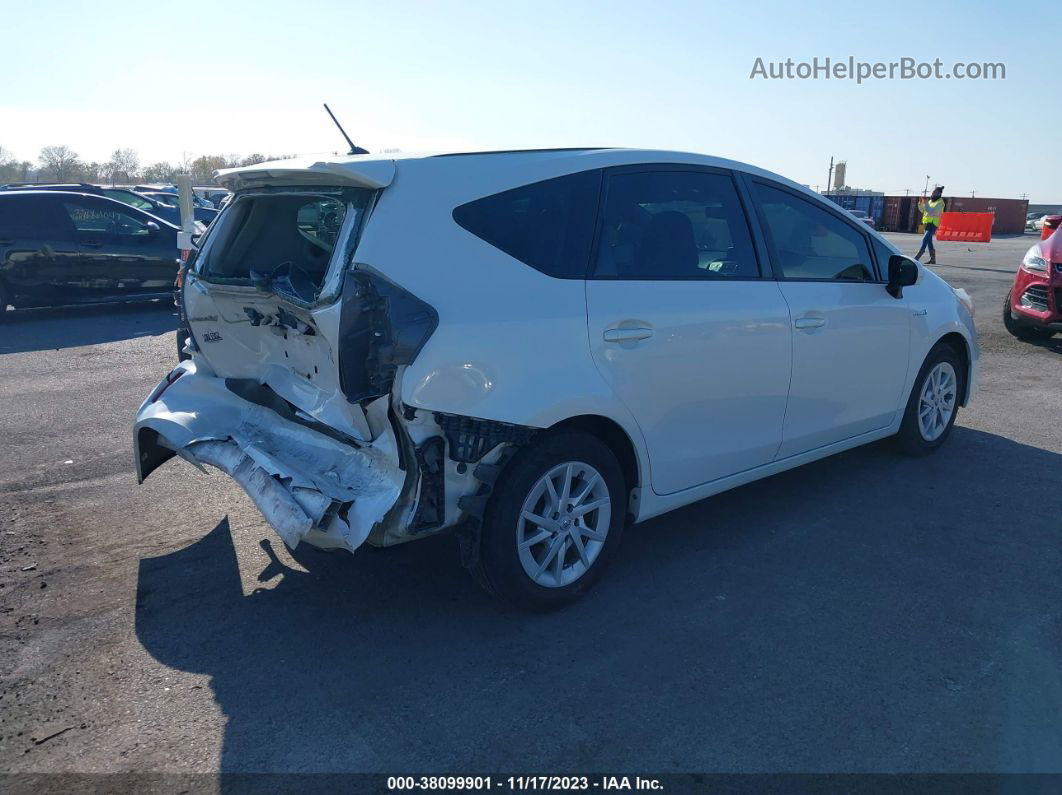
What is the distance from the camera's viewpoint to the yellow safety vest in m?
19.2

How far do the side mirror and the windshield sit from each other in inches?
129

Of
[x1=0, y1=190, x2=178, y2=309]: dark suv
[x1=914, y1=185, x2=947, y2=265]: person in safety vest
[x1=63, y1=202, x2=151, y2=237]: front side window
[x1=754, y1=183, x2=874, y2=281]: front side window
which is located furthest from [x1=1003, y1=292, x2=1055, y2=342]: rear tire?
[x1=63, y1=202, x2=151, y2=237]: front side window

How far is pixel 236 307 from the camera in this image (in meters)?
4.09

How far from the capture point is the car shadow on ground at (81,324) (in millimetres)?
10320

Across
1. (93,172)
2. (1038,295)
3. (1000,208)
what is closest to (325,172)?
(1038,295)

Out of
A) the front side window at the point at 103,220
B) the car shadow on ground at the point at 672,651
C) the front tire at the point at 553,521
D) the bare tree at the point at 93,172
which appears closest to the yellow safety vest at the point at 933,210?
the front side window at the point at 103,220

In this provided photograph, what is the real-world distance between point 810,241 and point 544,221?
1.85 meters

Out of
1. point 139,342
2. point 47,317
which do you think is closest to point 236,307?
point 139,342

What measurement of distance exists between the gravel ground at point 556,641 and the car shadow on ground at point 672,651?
0.01m

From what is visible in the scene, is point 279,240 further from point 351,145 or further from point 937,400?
point 937,400

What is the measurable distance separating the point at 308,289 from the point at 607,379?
1.28 meters

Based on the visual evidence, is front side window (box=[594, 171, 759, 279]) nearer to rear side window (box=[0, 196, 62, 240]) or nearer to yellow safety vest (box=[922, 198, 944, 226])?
rear side window (box=[0, 196, 62, 240])

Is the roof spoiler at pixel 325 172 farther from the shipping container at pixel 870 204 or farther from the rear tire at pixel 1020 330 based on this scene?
the shipping container at pixel 870 204

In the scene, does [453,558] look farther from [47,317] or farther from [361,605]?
[47,317]
